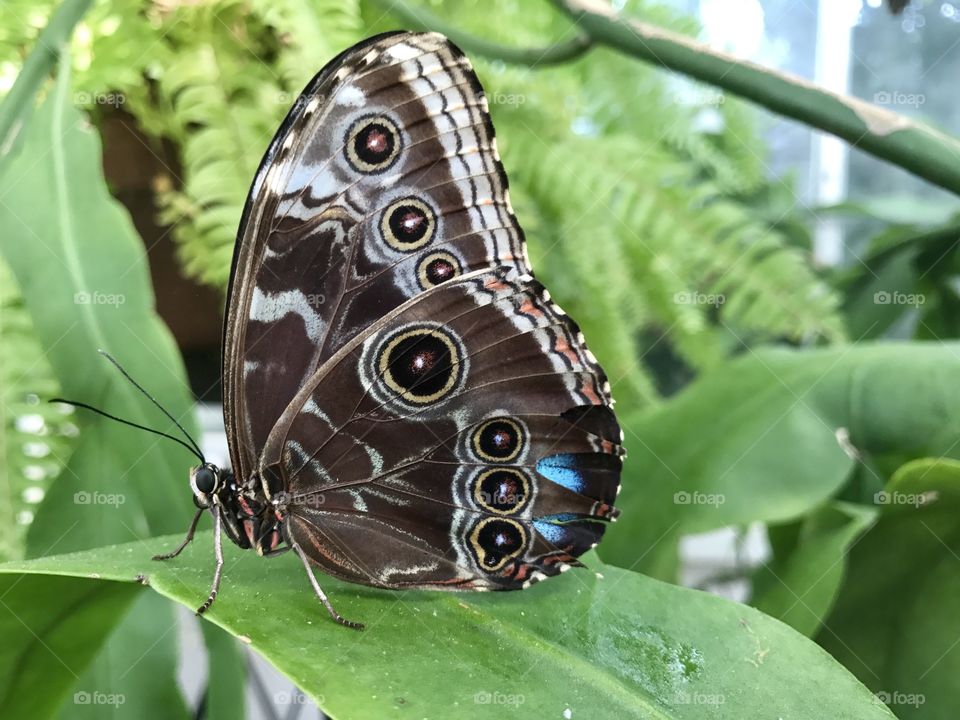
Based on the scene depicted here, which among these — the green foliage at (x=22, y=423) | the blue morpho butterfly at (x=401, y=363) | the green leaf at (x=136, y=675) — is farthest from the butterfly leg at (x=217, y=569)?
the green foliage at (x=22, y=423)

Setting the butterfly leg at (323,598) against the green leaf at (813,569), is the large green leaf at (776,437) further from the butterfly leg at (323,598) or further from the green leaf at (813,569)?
the butterfly leg at (323,598)

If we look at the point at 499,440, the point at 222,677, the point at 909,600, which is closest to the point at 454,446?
the point at 499,440

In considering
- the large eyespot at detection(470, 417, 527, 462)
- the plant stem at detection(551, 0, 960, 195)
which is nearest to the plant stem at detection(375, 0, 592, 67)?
the plant stem at detection(551, 0, 960, 195)

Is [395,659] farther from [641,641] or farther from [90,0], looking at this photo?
[90,0]

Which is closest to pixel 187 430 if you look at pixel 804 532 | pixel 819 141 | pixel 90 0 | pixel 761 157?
pixel 90 0

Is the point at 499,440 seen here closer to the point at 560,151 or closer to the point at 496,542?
the point at 496,542

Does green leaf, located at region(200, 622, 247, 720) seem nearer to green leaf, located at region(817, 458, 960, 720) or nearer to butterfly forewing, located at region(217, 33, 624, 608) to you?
butterfly forewing, located at region(217, 33, 624, 608)
